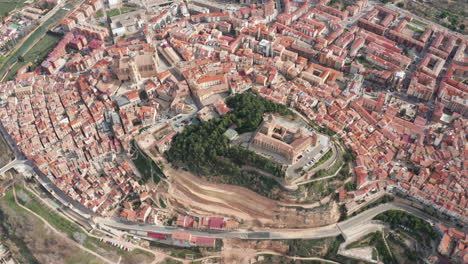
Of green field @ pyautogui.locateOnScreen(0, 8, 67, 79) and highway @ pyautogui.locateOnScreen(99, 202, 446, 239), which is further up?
green field @ pyautogui.locateOnScreen(0, 8, 67, 79)

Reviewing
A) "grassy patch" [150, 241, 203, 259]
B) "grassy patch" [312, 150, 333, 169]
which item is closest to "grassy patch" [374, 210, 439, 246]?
"grassy patch" [312, 150, 333, 169]

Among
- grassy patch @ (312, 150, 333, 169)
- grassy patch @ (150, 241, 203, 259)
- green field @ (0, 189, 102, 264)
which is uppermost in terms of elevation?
grassy patch @ (312, 150, 333, 169)

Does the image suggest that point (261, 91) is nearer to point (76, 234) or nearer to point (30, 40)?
point (76, 234)

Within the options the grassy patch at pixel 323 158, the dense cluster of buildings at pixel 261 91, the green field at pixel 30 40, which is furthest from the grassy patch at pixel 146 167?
the green field at pixel 30 40

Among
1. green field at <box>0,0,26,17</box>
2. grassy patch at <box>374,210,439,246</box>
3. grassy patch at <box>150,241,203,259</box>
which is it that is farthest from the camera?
green field at <box>0,0,26,17</box>

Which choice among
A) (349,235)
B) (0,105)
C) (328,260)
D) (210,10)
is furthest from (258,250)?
(210,10)

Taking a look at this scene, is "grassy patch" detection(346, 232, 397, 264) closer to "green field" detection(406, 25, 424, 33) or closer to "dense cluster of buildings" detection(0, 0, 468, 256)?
"dense cluster of buildings" detection(0, 0, 468, 256)
